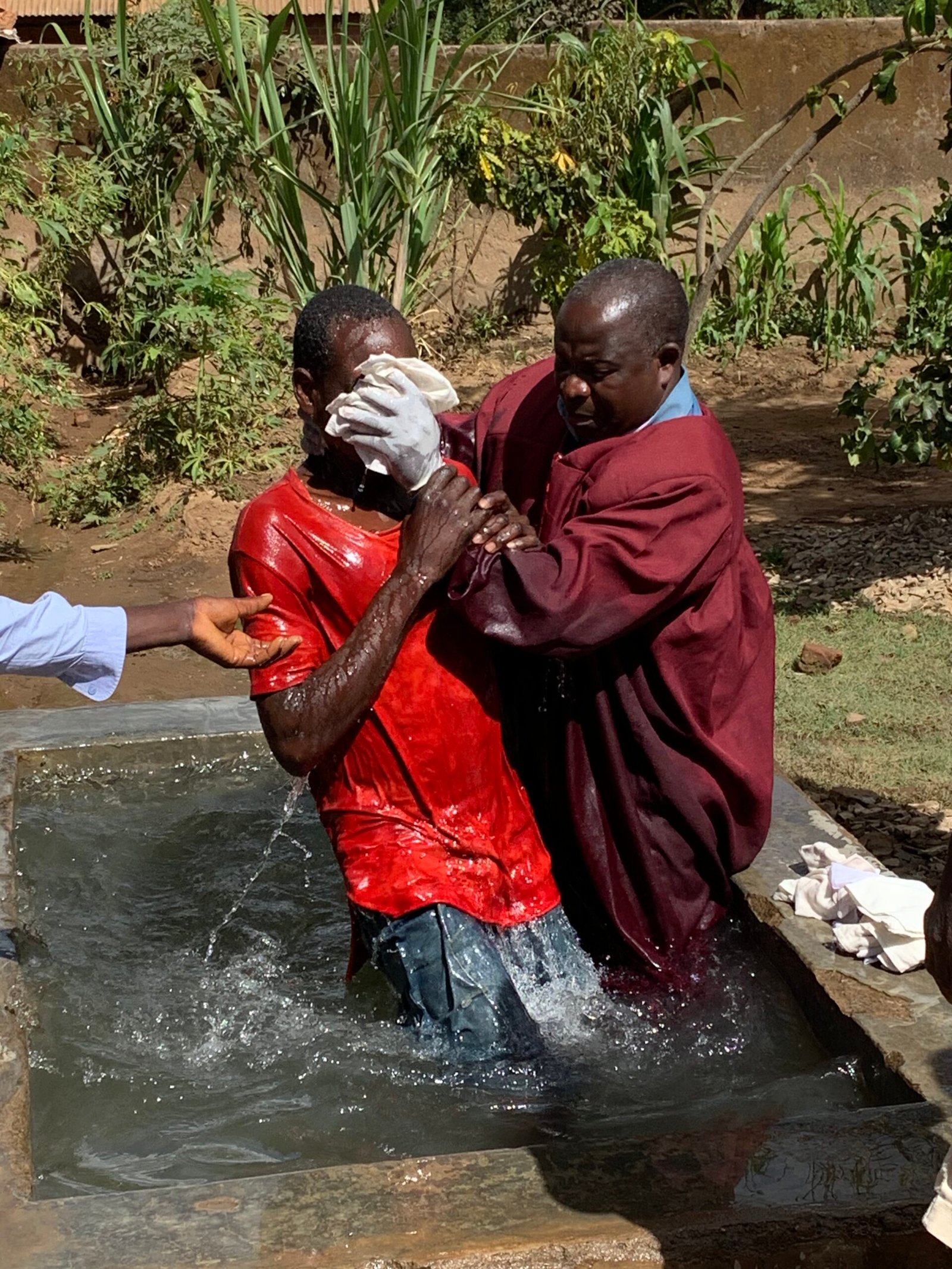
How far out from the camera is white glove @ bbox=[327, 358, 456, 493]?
2.51 meters

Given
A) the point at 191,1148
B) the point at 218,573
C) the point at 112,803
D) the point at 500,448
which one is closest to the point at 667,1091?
the point at 191,1148

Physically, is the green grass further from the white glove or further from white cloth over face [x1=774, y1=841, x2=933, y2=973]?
the white glove

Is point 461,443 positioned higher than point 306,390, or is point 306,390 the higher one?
point 306,390

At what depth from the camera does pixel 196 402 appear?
7.49 metres

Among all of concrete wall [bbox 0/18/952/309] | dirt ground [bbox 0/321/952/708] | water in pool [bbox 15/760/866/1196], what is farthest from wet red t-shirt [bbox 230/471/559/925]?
concrete wall [bbox 0/18/952/309]

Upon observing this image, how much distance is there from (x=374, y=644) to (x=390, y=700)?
0.19m

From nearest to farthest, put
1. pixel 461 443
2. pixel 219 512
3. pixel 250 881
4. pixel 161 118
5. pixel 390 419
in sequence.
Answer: pixel 390 419 < pixel 461 443 < pixel 250 881 < pixel 219 512 < pixel 161 118

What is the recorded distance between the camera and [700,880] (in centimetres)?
315

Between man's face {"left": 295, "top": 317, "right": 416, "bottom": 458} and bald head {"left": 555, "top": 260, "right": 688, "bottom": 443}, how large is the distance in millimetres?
330

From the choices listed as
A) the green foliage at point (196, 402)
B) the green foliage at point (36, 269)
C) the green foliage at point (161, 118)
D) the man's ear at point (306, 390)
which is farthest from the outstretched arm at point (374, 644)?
the green foliage at point (161, 118)

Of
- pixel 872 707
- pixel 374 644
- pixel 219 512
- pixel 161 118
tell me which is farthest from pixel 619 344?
pixel 161 118

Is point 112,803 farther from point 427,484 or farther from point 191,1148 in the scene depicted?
point 427,484

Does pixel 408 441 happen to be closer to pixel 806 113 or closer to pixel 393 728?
pixel 393 728

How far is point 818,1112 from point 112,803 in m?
2.24
